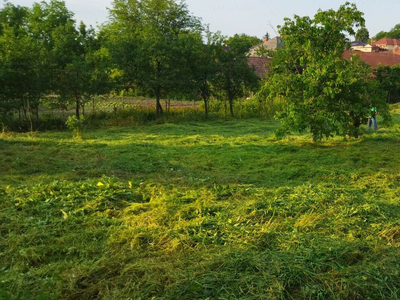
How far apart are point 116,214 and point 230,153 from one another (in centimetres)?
441

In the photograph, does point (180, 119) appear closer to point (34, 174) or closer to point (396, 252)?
point (34, 174)

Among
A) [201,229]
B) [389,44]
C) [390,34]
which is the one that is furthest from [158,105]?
Answer: [390,34]

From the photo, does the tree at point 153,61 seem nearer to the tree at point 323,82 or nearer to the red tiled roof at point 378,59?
the tree at point 323,82

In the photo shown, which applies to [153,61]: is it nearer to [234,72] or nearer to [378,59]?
[234,72]

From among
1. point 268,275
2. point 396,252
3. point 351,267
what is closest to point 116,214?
point 268,275

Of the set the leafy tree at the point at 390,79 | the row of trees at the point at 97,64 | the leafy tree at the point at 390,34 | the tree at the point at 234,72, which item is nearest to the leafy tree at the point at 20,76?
the row of trees at the point at 97,64

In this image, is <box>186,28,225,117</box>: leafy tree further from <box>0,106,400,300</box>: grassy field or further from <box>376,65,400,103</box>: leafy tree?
<box>376,65,400,103</box>: leafy tree

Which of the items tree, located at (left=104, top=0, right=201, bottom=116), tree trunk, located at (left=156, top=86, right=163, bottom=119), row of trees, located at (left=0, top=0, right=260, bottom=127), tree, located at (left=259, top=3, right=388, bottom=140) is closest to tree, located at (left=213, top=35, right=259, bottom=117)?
row of trees, located at (left=0, top=0, right=260, bottom=127)

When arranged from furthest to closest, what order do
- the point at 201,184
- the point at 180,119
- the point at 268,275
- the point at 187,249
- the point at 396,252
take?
the point at 180,119, the point at 201,184, the point at 187,249, the point at 396,252, the point at 268,275

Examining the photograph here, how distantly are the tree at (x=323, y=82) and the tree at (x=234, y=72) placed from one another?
7.62 metres

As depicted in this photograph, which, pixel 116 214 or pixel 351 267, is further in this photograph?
pixel 116 214

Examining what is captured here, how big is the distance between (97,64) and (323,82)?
10.1 metres

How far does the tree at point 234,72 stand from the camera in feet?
54.5

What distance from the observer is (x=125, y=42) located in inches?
588
